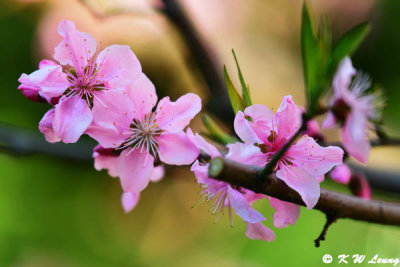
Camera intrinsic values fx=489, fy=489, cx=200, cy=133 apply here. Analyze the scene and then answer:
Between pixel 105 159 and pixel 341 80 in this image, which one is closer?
pixel 341 80

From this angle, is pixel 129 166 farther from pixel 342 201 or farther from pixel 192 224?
pixel 192 224

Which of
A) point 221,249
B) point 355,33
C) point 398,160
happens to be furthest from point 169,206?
point 355,33

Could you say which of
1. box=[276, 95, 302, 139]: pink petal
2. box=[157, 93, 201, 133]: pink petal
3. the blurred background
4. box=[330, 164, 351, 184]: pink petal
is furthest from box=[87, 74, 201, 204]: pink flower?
the blurred background

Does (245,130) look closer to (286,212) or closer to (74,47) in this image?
(286,212)

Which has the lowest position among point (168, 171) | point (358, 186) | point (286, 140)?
point (168, 171)

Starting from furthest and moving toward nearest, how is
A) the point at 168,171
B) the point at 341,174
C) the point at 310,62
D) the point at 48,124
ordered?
1. the point at 168,171
2. the point at 341,174
3. the point at 48,124
4. the point at 310,62

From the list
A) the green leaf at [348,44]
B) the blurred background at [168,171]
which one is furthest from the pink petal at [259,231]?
the blurred background at [168,171]

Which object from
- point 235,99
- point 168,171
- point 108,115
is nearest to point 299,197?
point 235,99
